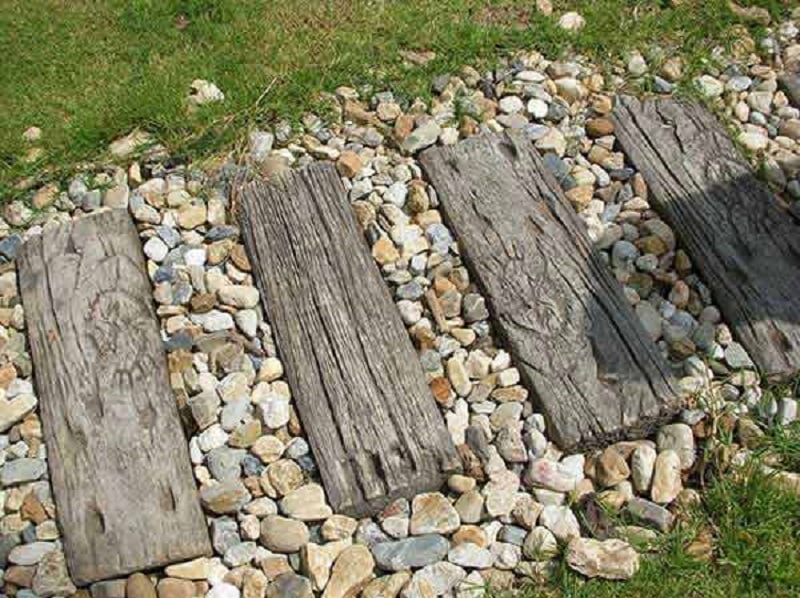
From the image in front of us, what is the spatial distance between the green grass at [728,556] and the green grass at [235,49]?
204 centimetres

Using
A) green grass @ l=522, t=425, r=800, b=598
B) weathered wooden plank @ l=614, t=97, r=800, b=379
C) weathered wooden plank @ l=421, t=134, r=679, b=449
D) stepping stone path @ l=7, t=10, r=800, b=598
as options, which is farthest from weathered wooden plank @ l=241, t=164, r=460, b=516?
weathered wooden plank @ l=614, t=97, r=800, b=379

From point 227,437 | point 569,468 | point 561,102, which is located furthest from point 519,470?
point 561,102

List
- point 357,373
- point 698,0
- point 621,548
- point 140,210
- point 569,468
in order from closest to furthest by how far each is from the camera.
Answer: point 621,548 < point 569,468 < point 357,373 < point 140,210 < point 698,0

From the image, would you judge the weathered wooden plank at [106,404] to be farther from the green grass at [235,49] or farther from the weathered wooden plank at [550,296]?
the weathered wooden plank at [550,296]

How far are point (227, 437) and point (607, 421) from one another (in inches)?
45.0

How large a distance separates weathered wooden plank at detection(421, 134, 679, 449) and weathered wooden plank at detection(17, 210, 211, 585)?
1.09 metres

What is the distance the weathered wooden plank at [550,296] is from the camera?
2.96 metres

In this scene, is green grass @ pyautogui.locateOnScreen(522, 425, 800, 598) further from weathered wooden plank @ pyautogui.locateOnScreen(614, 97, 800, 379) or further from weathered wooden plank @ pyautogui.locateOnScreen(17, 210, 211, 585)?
weathered wooden plank @ pyautogui.locateOnScreen(17, 210, 211, 585)

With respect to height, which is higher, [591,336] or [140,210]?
[140,210]

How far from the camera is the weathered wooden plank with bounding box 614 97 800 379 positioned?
3.15 meters

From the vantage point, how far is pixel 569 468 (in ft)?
9.47

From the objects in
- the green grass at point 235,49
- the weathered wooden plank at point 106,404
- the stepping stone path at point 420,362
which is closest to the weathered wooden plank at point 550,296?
the stepping stone path at point 420,362

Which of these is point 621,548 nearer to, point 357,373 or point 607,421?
point 607,421

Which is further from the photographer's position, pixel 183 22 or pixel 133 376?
pixel 183 22
